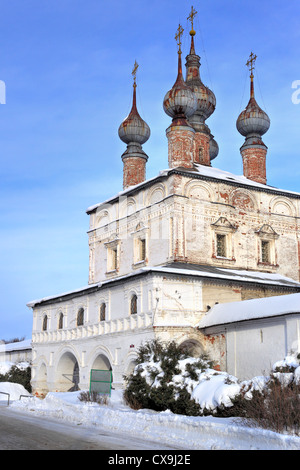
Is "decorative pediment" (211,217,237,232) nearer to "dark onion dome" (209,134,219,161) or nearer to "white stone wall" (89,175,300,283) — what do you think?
"white stone wall" (89,175,300,283)

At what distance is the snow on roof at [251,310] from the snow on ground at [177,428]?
15.1ft

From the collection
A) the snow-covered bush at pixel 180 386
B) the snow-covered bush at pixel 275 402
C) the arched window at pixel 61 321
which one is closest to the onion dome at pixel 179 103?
the arched window at pixel 61 321

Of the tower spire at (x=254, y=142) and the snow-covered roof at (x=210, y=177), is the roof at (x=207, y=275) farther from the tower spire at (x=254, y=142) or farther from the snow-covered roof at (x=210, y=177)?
the tower spire at (x=254, y=142)

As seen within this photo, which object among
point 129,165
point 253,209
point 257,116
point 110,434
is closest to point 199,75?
point 257,116

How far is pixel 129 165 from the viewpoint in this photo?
2628 centimetres

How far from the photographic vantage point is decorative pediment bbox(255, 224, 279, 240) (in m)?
22.7

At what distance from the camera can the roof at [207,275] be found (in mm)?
17672

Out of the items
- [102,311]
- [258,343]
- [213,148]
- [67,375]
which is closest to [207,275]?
[258,343]

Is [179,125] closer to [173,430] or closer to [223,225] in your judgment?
[223,225]

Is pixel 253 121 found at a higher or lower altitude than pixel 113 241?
higher

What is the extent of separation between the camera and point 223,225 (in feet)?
71.2

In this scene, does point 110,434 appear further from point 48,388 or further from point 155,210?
point 48,388

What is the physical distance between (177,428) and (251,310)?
730 cm
